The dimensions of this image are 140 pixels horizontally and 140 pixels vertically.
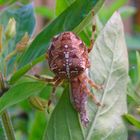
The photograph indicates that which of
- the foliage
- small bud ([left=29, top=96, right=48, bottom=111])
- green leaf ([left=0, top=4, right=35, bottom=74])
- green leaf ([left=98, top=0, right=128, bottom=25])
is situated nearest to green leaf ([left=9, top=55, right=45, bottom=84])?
the foliage

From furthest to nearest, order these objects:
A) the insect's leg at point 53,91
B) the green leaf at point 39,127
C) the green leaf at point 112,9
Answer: the green leaf at point 112,9 < the green leaf at point 39,127 < the insect's leg at point 53,91

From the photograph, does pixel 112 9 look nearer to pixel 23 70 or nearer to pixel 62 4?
pixel 62 4

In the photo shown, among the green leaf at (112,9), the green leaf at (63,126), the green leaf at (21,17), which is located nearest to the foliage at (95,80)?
the green leaf at (63,126)

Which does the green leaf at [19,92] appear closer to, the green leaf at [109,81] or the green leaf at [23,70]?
the green leaf at [23,70]

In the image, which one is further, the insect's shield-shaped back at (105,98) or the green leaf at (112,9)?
the green leaf at (112,9)

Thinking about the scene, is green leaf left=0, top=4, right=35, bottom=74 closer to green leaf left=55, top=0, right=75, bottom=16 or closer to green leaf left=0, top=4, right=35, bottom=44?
green leaf left=0, top=4, right=35, bottom=44

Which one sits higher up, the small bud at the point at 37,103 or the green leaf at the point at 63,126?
the small bud at the point at 37,103

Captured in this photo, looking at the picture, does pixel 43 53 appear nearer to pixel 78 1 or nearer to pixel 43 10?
pixel 78 1
